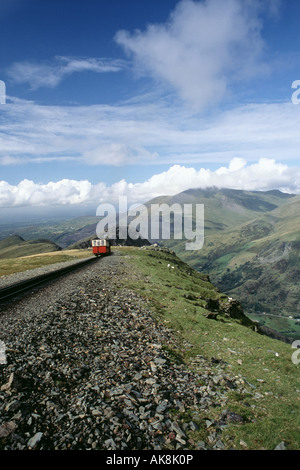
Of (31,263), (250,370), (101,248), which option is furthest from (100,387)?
(31,263)

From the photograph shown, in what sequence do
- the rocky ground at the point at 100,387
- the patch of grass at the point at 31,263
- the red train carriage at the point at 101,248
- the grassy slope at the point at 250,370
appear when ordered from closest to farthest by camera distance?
1. the rocky ground at the point at 100,387
2. the grassy slope at the point at 250,370
3. the patch of grass at the point at 31,263
4. the red train carriage at the point at 101,248

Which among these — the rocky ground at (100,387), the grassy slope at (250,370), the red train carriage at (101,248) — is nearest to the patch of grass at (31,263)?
the red train carriage at (101,248)

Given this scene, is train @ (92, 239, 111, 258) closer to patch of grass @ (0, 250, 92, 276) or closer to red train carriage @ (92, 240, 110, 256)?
red train carriage @ (92, 240, 110, 256)

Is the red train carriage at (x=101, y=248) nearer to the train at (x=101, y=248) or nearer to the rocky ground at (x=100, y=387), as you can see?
the train at (x=101, y=248)

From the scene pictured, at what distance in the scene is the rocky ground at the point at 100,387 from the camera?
8.88 meters

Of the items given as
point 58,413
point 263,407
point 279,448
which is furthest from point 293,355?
point 58,413

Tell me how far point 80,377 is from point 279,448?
340 inches

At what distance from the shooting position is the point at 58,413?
31.5 feet

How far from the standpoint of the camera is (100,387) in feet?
37.5

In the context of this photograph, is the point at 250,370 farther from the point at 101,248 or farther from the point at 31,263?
the point at 31,263

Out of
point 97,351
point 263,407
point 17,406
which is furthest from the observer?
point 97,351

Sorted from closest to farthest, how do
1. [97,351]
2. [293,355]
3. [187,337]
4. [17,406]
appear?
[17,406]
[97,351]
[293,355]
[187,337]

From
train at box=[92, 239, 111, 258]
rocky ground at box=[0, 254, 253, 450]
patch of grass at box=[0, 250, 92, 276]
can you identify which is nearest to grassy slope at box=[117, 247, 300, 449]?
rocky ground at box=[0, 254, 253, 450]
